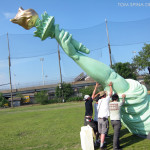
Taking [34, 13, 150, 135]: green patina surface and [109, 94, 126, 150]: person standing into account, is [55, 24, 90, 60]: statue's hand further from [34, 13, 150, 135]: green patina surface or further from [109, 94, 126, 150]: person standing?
[109, 94, 126, 150]: person standing

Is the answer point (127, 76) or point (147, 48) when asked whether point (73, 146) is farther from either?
point (127, 76)

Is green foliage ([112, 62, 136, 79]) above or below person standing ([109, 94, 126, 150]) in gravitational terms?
above

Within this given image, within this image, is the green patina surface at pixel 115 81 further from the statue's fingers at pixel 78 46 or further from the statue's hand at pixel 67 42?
the statue's fingers at pixel 78 46

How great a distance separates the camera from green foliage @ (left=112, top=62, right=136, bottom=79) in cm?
2772

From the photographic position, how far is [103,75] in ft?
16.7

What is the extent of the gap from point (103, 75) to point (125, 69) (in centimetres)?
2389

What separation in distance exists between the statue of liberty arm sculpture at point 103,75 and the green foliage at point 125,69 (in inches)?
911

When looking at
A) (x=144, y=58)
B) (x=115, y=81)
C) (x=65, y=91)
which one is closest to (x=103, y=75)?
(x=115, y=81)

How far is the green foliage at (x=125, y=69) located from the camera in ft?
90.9

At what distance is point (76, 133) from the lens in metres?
6.89

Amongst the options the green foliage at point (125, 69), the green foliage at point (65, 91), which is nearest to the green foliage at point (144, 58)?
the green foliage at point (125, 69)

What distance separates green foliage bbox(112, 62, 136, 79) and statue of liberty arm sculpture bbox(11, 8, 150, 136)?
23130 millimetres

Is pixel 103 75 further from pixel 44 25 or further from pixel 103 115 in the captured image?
pixel 44 25

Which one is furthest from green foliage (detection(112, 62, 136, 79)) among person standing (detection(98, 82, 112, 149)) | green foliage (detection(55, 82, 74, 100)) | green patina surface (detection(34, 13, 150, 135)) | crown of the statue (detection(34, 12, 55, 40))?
person standing (detection(98, 82, 112, 149))
